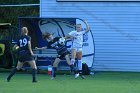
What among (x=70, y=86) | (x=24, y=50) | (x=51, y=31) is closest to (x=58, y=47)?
(x=24, y=50)

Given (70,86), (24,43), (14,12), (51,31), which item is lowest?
(70,86)

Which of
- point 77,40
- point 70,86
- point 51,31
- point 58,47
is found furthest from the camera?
point 51,31

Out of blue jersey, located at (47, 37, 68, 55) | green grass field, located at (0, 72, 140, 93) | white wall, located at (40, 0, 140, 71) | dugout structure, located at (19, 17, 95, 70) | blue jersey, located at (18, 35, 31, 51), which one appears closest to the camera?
green grass field, located at (0, 72, 140, 93)

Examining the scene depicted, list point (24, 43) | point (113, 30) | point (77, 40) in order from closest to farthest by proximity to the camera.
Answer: point (24, 43) < point (77, 40) < point (113, 30)

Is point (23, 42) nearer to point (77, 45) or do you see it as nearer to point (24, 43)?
point (24, 43)

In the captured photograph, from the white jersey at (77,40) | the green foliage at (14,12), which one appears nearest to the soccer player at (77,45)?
the white jersey at (77,40)

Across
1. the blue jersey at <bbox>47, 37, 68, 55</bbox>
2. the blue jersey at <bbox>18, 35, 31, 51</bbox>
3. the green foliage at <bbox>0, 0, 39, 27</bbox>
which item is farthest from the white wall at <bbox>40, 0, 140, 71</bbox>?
the green foliage at <bbox>0, 0, 39, 27</bbox>

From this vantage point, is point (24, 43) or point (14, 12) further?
point (14, 12)

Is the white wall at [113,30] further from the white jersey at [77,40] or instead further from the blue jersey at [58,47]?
the blue jersey at [58,47]

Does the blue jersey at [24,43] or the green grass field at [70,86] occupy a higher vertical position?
the blue jersey at [24,43]

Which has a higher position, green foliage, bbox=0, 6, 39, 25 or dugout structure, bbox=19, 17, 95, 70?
green foliage, bbox=0, 6, 39, 25

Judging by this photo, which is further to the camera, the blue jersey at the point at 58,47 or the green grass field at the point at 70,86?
the blue jersey at the point at 58,47

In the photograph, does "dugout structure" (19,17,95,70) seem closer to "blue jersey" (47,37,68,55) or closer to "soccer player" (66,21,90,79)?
"soccer player" (66,21,90,79)

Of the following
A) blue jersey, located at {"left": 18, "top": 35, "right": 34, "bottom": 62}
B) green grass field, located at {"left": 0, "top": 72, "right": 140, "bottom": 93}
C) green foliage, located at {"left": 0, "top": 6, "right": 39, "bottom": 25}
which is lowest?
green grass field, located at {"left": 0, "top": 72, "right": 140, "bottom": 93}
